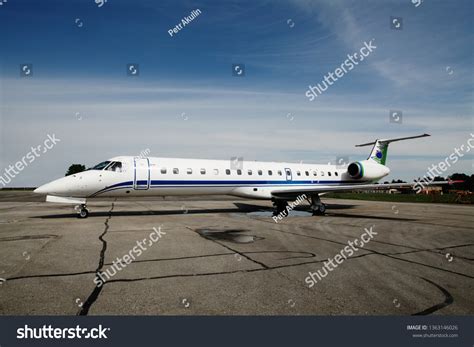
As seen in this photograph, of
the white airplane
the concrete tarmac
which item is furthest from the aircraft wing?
the concrete tarmac

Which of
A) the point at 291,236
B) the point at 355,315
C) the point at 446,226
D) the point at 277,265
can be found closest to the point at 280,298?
the point at 355,315

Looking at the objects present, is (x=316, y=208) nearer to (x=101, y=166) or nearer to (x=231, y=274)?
(x=101, y=166)

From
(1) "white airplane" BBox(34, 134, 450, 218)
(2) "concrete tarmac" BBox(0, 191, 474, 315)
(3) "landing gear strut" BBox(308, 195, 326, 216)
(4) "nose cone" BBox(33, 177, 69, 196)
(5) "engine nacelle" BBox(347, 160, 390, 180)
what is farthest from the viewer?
(5) "engine nacelle" BBox(347, 160, 390, 180)

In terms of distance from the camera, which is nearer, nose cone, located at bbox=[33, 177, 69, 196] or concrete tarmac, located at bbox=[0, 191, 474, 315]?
concrete tarmac, located at bbox=[0, 191, 474, 315]

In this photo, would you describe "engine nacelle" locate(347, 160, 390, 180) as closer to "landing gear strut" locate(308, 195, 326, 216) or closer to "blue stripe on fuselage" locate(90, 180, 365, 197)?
"blue stripe on fuselage" locate(90, 180, 365, 197)

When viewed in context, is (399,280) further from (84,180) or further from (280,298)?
(84,180)

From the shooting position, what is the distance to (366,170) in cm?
2197

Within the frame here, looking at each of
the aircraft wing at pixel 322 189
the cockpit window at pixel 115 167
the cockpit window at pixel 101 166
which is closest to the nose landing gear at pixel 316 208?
the aircraft wing at pixel 322 189

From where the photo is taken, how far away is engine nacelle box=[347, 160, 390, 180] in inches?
864

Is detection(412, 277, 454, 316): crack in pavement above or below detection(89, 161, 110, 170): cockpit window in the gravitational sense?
below

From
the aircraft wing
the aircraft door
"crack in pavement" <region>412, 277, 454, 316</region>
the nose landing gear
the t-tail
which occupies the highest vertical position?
the t-tail

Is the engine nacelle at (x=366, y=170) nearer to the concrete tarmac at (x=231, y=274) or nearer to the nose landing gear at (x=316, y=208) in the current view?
the nose landing gear at (x=316, y=208)

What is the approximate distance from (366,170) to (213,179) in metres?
11.1

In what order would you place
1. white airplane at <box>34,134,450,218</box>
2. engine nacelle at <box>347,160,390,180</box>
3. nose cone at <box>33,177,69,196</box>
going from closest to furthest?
1. nose cone at <box>33,177,69,196</box>
2. white airplane at <box>34,134,450,218</box>
3. engine nacelle at <box>347,160,390,180</box>
